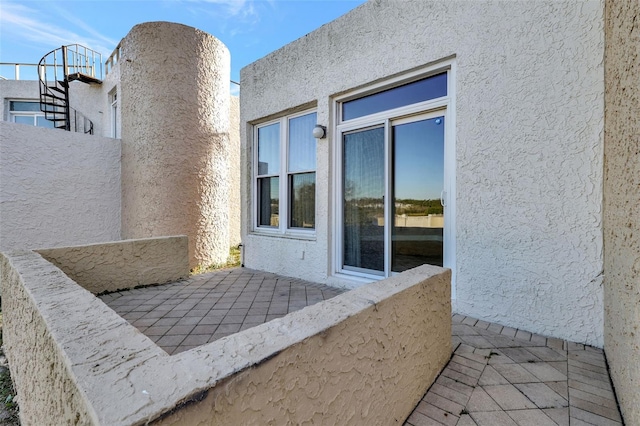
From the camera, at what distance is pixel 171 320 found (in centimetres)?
401

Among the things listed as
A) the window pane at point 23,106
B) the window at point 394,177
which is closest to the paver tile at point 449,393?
the window at point 394,177

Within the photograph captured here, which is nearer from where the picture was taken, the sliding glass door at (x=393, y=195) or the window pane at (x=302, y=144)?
the sliding glass door at (x=393, y=195)

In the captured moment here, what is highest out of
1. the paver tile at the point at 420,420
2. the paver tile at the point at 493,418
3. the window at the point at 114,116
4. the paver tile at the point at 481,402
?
the window at the point at 114,116

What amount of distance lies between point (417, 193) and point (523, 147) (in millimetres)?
1484

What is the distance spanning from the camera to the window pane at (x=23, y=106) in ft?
46.5

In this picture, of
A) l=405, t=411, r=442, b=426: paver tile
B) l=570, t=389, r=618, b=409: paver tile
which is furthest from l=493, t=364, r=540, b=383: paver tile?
l=405, t=411, r=442, b=426: paver tile

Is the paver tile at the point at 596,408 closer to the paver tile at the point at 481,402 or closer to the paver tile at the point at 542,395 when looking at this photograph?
the paver tile at the point at 542,395

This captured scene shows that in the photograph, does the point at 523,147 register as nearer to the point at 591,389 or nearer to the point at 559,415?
the point at 591,389

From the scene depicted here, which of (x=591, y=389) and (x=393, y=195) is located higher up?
(x=393, y=195)

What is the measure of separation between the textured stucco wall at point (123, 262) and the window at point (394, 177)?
10.7 feet

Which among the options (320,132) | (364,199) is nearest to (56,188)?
(320,132)

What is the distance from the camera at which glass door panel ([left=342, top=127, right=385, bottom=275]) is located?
4992 mm

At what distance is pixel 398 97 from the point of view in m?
4.77

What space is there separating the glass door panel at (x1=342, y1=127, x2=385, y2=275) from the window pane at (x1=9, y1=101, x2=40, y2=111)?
16933 mm
